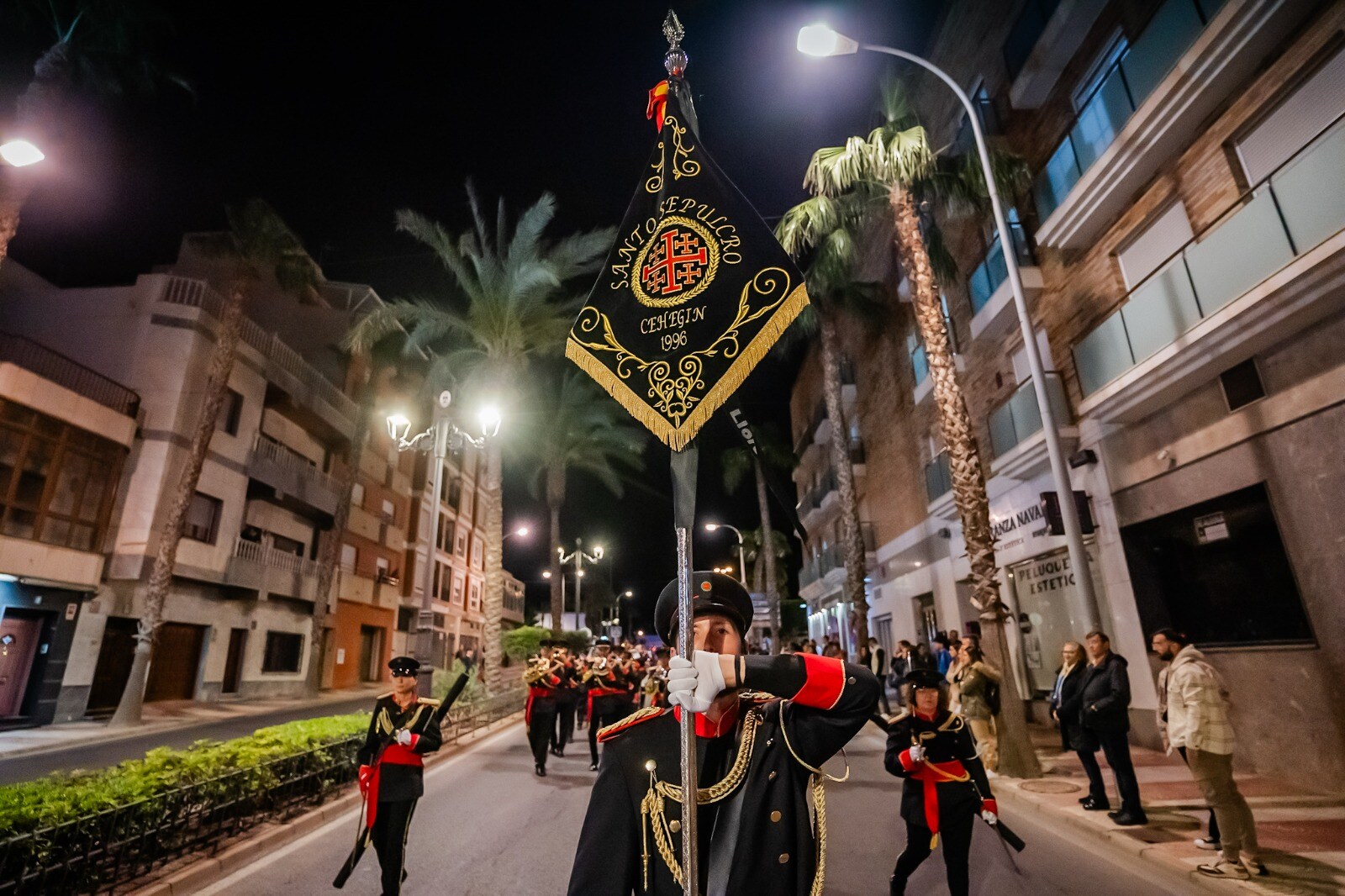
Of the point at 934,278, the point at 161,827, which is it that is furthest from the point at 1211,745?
the point at 934,278

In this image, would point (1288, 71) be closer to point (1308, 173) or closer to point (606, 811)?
point (1308, 173)

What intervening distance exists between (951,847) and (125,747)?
15.9 m

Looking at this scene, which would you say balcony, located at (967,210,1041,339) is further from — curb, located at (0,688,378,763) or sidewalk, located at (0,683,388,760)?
sidewalk, located at (0,683,388,760)

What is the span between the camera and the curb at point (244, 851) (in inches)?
218

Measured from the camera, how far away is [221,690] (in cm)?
2458

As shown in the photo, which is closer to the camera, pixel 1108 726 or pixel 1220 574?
pixel 1108 726

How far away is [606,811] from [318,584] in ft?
101

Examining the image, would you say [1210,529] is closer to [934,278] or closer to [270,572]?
[934,278]

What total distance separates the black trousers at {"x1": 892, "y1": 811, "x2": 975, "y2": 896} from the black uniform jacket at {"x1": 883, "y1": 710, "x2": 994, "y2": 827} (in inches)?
1.8

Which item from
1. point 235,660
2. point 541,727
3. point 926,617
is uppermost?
A: point 926,617

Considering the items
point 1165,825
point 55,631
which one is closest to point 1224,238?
point 1165,825

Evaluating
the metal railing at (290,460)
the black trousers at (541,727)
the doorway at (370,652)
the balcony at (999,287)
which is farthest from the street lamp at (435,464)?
the doorway at (370,652)

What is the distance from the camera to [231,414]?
24688 mm

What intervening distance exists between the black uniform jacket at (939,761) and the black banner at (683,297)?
359 cm
